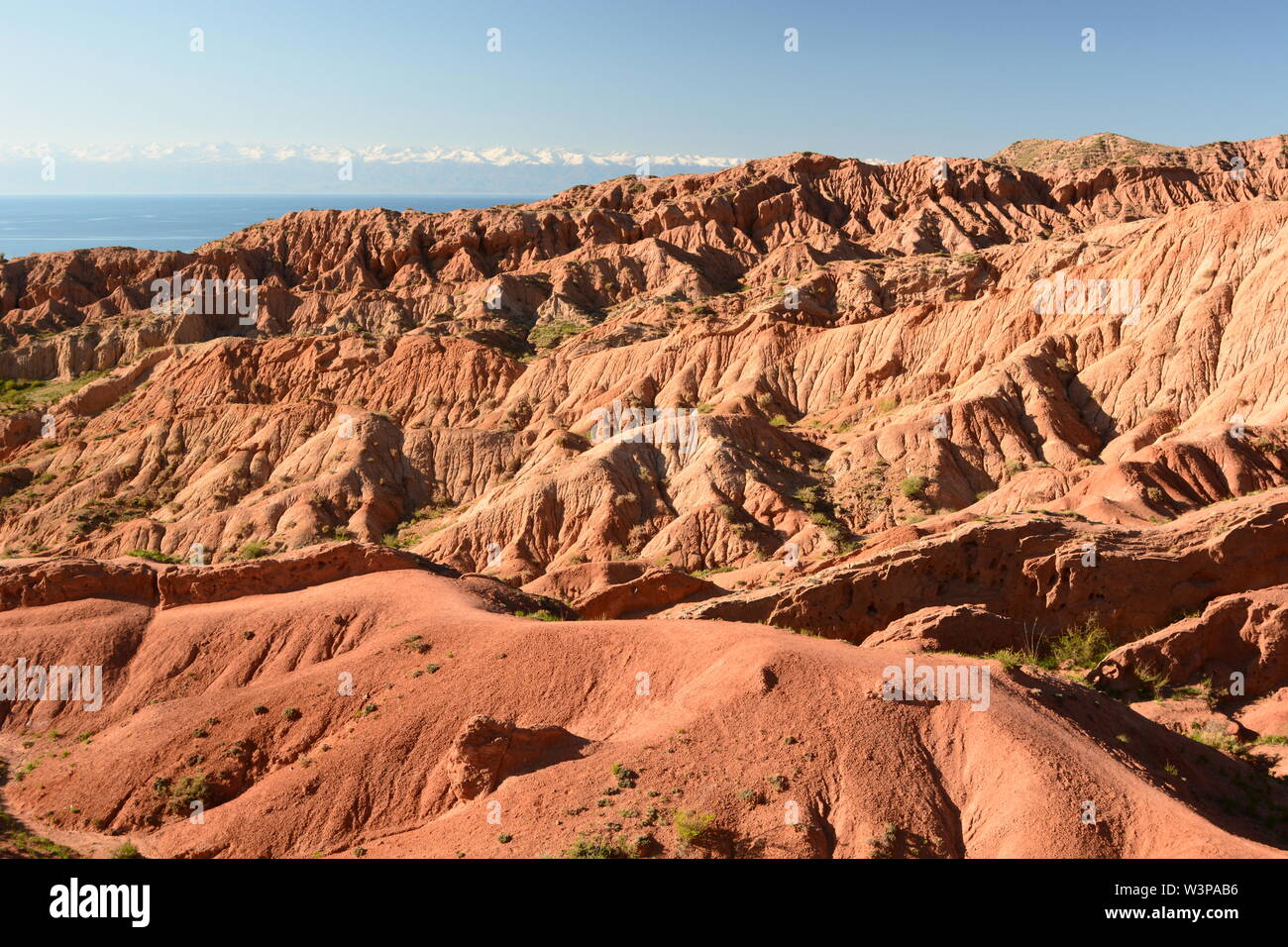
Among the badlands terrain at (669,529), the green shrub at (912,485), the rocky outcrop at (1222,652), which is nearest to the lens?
the badlands terrain at (669,529)

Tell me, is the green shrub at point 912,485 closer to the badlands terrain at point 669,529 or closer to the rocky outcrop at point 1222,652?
the badlands terrain at point 669,529

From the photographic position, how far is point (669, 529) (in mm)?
43000

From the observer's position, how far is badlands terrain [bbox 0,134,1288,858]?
582 inches

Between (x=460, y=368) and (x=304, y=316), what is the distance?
31.8 m

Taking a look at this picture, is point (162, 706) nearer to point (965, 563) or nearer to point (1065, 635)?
point (965, 563)

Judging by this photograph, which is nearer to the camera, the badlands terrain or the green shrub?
the badlands terrain

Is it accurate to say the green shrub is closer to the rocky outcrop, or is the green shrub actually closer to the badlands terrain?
the badlands terrain

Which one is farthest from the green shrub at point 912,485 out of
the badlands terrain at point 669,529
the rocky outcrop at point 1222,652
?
the rocky outcrop at point 1222,652

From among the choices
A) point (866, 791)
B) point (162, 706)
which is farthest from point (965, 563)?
point (162, 706)

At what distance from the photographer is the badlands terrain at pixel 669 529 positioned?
14.8m

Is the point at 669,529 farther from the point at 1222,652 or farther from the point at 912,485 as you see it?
the point at 1222,652

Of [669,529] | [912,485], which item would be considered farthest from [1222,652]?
[912,485]

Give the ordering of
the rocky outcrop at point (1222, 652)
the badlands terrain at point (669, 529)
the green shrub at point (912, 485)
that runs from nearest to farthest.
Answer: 1. the badlands terrain at point (669, 529)
2. the rocky outcrop at point (1222, 652)
3. the green shrub at point (912, 485)

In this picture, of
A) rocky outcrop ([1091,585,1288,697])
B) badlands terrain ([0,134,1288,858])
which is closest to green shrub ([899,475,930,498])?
badlands terrain ([0,134,1288,858])
